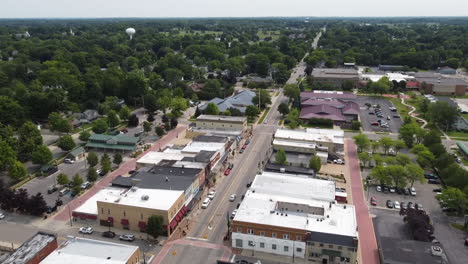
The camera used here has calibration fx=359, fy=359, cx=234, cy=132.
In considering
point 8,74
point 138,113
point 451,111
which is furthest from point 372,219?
point 8,74

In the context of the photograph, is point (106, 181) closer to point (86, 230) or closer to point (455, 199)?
point (86, 230)

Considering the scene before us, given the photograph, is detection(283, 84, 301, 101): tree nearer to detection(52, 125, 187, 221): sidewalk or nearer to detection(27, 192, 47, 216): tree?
detection(52, 125, 187, 221): sidewalk

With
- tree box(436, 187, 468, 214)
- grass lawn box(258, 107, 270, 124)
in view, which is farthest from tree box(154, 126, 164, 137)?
tree box(436, 187, 468, 214)

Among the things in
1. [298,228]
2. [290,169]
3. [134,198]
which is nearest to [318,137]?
[290,169]

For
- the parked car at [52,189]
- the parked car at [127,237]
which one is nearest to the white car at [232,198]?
the parked car at [127,237]

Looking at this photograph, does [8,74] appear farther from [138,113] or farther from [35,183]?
[35,183]
